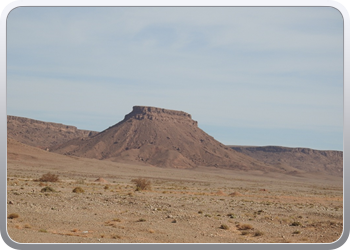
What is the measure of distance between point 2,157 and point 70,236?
21.6ft

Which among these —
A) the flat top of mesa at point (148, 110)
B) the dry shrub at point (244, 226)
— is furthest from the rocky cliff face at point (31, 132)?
the dry shrub at point (244, 226)

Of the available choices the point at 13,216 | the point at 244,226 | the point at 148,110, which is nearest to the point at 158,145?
the point at 148,110

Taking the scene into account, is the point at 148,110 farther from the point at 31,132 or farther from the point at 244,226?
the point at 244,226

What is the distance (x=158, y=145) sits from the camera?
6658 inches

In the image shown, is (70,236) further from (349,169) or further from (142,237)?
(349,169)

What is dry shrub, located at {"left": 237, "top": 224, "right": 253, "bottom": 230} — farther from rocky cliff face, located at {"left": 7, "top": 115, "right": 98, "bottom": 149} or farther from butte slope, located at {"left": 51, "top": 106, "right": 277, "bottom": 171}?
rocky cliff face, located at {"left": 7, "top": 115, "right": 98, "bottom": 149}

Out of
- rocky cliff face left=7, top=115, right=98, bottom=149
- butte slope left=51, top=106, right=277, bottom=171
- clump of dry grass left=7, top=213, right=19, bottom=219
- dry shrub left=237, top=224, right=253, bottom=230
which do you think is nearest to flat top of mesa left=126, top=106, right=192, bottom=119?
butte slope left=51, top=106, right=277, bottom=171

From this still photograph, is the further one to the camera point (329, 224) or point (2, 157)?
point (329, 224)

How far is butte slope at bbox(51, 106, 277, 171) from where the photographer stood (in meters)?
158

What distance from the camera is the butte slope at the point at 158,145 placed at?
517 ft

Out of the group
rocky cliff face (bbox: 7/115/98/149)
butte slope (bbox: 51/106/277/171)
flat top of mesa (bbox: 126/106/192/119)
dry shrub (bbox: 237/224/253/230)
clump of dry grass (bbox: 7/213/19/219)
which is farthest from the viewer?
flat top of mesa (bbox: 126/106/192/119)

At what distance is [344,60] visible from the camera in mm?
9477

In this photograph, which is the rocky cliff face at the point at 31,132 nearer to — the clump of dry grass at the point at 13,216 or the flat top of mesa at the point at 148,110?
the flat top of mesa at the point at 148,110

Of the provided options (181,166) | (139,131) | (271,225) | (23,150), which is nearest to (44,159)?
(23,150)
